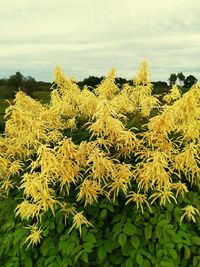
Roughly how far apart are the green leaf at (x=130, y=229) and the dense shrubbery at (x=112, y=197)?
0.04 ft

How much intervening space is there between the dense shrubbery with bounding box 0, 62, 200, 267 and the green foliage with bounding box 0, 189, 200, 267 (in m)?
0.01

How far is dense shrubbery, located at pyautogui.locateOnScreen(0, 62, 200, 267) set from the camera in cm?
510

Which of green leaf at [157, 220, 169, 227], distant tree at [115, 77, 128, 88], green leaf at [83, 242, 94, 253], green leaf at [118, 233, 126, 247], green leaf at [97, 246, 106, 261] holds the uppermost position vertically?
distant tree at [115, 77, 128, 88]

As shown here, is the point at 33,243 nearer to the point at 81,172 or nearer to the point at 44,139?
the point at 81,172

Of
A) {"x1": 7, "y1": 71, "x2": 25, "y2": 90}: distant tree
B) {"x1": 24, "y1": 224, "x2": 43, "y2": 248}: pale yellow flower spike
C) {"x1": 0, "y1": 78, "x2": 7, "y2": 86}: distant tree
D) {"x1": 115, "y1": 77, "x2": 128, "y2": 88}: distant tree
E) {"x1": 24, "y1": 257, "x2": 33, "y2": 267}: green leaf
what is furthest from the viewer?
{"x1": 0, "y1": 78, "x2": 7, "y2": 86}: distant tree

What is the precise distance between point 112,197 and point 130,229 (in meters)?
0.48

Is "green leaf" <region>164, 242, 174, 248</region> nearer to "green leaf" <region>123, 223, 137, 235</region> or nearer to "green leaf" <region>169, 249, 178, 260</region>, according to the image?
"green leaf" <region>169, 249, 178, 260</region>

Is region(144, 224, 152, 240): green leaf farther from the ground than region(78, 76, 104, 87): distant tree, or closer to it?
closer to it

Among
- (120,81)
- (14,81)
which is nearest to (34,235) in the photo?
(120,81)

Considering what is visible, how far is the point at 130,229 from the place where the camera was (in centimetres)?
509

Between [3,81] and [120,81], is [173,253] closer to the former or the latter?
[120,81]

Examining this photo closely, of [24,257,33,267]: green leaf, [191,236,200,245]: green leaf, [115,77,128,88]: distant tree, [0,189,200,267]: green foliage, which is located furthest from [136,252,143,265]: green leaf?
[115,77,128,88]: distant tree

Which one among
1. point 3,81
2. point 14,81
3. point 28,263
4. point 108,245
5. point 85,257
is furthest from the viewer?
point 3,81

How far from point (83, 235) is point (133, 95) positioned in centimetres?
310
